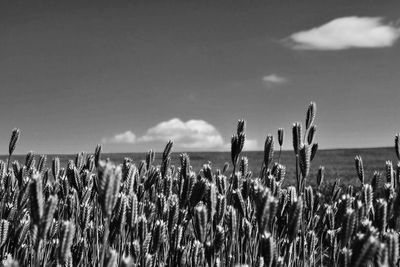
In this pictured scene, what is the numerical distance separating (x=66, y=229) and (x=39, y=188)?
16 cm

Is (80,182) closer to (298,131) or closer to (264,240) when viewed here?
(298,131)

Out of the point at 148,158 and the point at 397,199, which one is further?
the point at 148,158

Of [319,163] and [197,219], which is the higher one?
[197,219]

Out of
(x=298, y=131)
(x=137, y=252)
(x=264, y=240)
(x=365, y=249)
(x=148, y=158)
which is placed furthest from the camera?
(x=148, y=158)

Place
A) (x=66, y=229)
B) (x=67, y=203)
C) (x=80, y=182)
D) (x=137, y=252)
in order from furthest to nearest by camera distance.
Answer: (x=80, y=182) → (x=67, y=203) → (x=137, y=252) → (x=66, y=229)

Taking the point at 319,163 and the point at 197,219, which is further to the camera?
the point at 319,163

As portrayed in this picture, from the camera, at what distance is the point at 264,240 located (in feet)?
5.23

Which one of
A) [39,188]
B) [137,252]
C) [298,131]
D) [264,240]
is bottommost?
[137,252]

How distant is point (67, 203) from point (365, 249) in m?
1.84

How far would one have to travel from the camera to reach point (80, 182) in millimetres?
2900

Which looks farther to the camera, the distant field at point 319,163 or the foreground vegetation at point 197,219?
the distant field at point 319,163

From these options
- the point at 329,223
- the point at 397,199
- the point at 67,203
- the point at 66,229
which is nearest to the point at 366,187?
the point at 397,199

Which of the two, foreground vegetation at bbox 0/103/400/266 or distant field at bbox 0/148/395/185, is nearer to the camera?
foreground vegetation at bbox 0/103/400/266

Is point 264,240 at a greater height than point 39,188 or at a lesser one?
lesser
